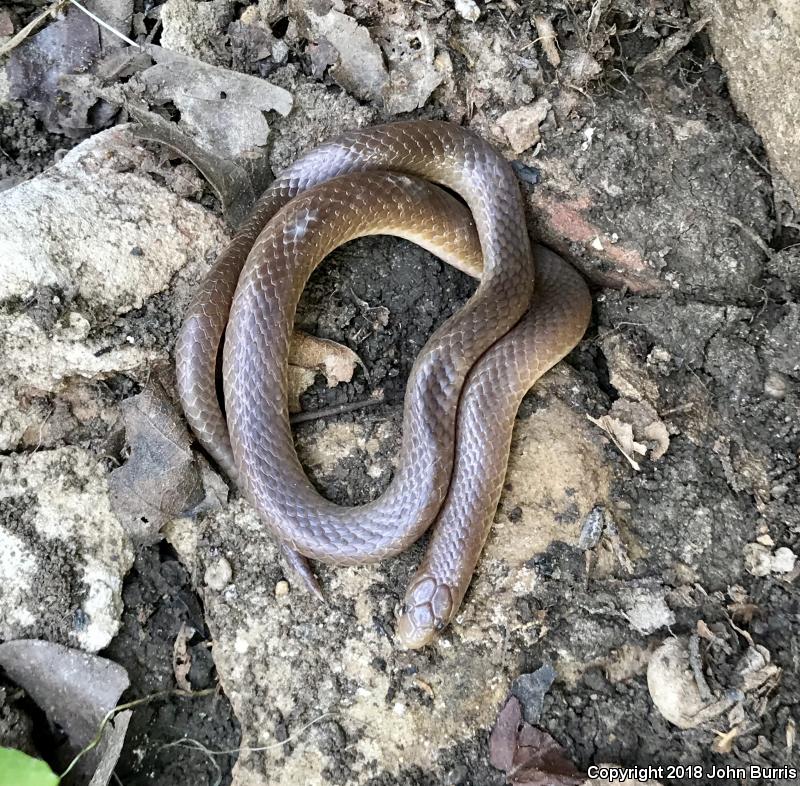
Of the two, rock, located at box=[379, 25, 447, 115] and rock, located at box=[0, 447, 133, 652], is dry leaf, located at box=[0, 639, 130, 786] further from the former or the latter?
rock, located at box=[379, 25, 447, 115]

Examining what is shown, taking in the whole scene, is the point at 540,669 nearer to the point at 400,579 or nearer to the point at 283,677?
the point at 400,579

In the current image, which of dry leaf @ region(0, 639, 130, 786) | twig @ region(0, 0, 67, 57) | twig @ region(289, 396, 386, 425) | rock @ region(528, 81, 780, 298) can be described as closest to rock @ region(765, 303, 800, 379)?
rock @ region(528, 81, 780, 298)

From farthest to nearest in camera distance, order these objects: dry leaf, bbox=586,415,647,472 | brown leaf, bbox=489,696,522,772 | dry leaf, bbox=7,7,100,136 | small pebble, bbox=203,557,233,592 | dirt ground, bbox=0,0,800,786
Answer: dry leaf, bbox=7,7,100,136, dry leaf, bbox=586,415,647,472, small pebble, bbox=203,557,233,592, dirt ground, bbox=0,0,800,786, brown leaf, bbox=489,696,522,772

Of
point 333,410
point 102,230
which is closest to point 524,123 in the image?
point 333,410

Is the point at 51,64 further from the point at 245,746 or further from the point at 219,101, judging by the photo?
the point at 245,746

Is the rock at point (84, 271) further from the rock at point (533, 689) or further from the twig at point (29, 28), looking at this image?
the rock at point (533, 689)

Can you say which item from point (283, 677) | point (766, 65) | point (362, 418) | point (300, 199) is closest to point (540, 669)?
point (283, 677)
